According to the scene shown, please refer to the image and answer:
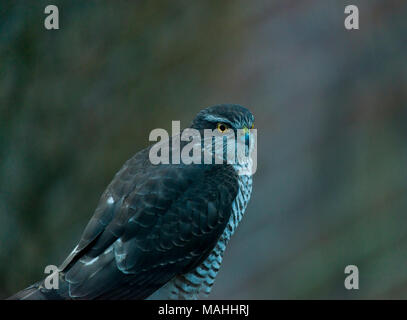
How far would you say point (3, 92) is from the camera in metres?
2.84

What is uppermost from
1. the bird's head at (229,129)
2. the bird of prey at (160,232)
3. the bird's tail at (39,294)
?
the bird's head at (229,129)

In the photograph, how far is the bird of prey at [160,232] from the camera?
1.70 metres

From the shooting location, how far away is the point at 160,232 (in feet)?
5.77

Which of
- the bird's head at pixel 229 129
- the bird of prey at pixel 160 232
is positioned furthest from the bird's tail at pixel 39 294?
the bird's head at pixel 229 129

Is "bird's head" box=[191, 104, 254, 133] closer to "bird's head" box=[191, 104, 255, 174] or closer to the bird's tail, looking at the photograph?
"bird's head" box=[191, 104, 255, 174]

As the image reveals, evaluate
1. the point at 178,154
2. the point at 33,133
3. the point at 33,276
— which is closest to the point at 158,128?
the point at 33,133

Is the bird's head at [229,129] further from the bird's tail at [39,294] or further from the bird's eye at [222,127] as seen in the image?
the bird's tail at [39,294]

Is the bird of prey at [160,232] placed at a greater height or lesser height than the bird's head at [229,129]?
lesser

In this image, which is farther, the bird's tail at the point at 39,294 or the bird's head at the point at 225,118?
the bird's head at the point at 225,118

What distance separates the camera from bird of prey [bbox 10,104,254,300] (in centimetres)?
170

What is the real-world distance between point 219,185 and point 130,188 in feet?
1.06

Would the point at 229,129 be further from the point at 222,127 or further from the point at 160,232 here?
the point at 160,232
